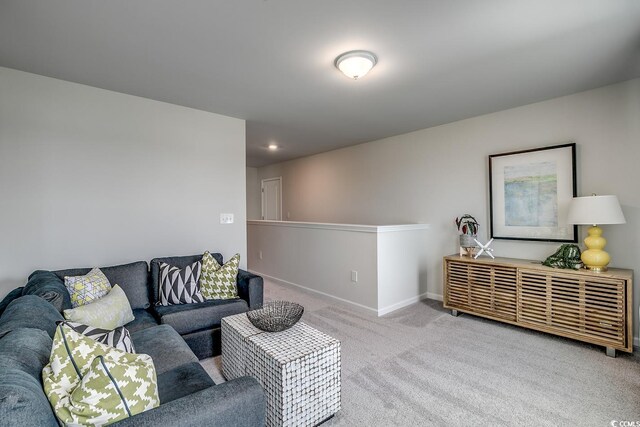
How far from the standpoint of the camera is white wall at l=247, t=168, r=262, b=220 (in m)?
7.72

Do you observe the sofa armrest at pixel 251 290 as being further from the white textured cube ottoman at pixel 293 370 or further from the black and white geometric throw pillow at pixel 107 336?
the black and white geometric throw pillow at pixel 107 336

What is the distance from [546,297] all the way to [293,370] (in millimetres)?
2699

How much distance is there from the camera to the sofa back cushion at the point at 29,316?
1225 millimetres

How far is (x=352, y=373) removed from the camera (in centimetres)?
235

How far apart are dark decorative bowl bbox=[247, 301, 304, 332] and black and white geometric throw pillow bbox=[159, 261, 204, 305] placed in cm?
91

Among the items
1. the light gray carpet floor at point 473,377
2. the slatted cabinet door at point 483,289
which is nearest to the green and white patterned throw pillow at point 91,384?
the light gray carpet floor at point 473,377

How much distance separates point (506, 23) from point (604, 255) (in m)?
2.29

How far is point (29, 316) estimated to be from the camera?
1.33 metres

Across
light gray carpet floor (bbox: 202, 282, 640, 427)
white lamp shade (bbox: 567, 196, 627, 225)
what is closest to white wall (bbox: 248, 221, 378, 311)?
light gray carpet floor (bbox: 202, 282, 640, 427)

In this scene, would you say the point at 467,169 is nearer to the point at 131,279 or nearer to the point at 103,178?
the point at 131,279

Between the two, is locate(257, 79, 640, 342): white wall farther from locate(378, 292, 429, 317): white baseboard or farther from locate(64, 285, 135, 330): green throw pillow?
locate(64, 285, 135, 330): green throw pillow

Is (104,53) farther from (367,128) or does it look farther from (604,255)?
(604,255)

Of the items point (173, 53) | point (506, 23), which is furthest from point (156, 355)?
point (506, 23)

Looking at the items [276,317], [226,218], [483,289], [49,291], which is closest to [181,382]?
[276,317]
